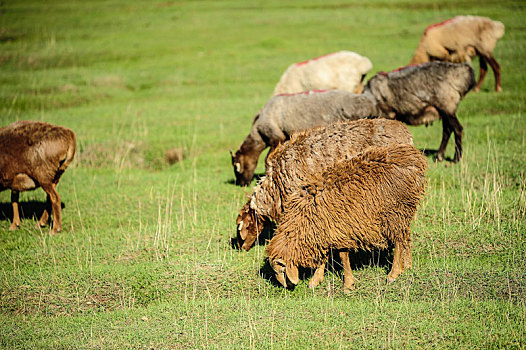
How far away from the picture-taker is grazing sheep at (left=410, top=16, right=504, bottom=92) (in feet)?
56.8

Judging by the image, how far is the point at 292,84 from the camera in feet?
50.3

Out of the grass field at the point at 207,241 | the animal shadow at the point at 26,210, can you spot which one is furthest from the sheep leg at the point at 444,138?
the animal shadow at the point at 26,210

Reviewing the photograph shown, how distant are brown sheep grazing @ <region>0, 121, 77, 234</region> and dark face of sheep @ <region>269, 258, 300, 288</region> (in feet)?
16.1

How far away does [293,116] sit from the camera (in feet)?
36.6

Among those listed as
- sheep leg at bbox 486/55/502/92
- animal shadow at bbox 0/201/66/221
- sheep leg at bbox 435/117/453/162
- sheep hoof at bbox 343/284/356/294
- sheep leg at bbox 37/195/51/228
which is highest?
sheep leg at bbox 486/55/502/92

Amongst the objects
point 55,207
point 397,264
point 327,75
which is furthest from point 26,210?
point 327,75

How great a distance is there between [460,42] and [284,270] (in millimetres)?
13949

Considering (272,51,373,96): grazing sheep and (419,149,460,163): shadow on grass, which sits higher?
(272,51,373,96): grazing sheep

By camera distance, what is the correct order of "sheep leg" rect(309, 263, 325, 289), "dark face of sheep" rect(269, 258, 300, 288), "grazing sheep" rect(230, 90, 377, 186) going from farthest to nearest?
"grazing sheep" rect(230, 90, 377, 186), "sheep leg" rect(309, 263, 325, 289), "dark face of sheep" rect(269, 258, 300, 288)

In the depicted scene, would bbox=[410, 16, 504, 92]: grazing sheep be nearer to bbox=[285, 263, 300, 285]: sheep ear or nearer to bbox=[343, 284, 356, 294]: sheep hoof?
bbox=[343, 284, 356, 294]: sheep hoof

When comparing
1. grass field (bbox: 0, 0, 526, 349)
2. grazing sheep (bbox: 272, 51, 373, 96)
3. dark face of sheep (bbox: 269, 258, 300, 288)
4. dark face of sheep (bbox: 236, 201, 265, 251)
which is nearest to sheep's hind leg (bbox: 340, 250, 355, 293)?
grass field (bbox: 0, 0, 526, 349)

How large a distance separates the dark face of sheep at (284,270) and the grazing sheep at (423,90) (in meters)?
5.99

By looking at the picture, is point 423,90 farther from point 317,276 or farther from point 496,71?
point 496,71

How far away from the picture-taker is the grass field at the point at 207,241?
5965 millimetres
